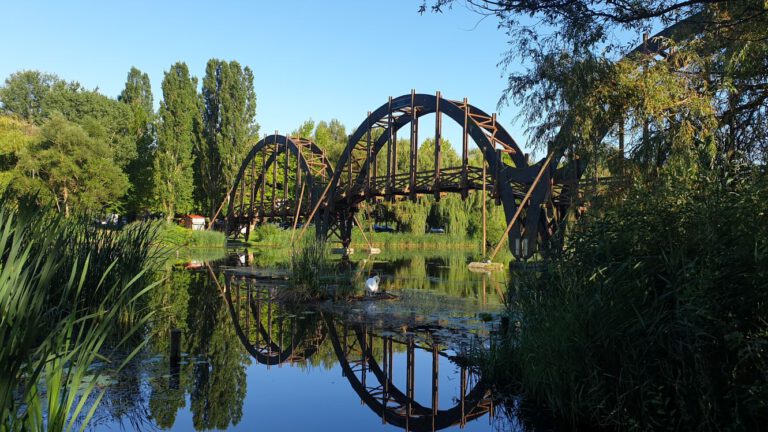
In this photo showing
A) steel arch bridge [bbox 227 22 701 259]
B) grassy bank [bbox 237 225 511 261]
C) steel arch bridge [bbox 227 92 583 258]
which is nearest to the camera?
steel arch bridge [bbox 227 22 701 259]

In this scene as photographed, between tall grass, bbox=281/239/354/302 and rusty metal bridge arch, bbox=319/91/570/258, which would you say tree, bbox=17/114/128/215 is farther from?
tall grass, bbox=281/239/354/302

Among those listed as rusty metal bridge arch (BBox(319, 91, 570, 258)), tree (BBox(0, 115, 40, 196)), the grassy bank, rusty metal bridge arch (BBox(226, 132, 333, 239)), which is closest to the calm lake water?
rusty metal bridge arch (BBox(319, 91, 570, 258))

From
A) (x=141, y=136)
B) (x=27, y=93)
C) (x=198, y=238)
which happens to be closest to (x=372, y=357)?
(x=198, y=238)

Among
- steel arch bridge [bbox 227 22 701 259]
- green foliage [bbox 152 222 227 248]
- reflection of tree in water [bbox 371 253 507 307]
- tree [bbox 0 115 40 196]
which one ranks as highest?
tree [bbox 0 115 40 196]

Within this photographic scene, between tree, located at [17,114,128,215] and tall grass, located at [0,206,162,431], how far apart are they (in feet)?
84.4

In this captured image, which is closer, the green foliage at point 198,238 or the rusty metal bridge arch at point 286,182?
the rusty metal bridge arch at point 286,182

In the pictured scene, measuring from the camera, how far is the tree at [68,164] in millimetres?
31062

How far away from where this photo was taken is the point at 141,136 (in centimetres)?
4522

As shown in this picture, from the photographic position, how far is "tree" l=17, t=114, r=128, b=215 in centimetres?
3106

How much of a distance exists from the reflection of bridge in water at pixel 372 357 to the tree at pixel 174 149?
2914cm

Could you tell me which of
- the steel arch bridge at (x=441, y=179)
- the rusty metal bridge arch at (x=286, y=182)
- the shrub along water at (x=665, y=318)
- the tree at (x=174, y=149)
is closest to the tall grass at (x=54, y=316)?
the shrub along water at (x=665, y=318)

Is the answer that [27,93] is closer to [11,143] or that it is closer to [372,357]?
[11,143]

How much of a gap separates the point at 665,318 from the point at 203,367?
16.5 feet

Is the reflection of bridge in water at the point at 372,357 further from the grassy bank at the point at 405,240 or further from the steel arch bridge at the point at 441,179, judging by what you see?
the grassy bank at the point at 405,240
